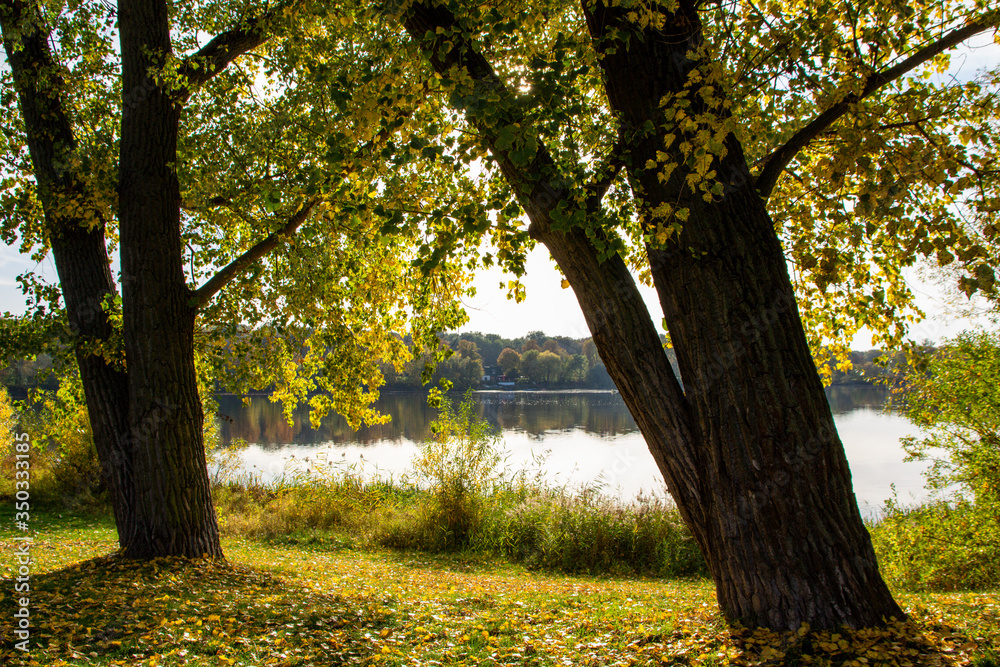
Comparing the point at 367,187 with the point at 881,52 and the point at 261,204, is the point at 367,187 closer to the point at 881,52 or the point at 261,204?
the point at 261,204

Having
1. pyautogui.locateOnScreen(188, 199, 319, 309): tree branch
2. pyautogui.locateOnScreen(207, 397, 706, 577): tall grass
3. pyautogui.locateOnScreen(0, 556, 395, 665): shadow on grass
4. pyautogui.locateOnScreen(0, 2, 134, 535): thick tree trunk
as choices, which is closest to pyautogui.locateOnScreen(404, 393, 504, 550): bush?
pyautogui.locateOnScreen(207, 397, 706, 577): tall grass

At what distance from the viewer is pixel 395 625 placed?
4227mm

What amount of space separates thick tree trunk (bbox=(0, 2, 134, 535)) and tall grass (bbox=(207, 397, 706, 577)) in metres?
3.75

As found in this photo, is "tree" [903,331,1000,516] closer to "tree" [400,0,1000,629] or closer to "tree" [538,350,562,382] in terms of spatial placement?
"tree" [400,0,1000,629]

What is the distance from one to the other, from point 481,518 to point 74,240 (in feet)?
22.6

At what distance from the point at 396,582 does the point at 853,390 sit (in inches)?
2315

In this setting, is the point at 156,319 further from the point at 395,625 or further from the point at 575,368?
the point at 575,368

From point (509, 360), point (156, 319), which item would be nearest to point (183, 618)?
point (156, 319)

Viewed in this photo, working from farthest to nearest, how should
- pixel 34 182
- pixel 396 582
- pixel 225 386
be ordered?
pixel 225 386
pixel 34 182
pixel 396 582

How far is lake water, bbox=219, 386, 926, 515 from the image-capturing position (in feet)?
49.7

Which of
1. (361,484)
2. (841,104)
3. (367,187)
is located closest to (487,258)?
(367,187)

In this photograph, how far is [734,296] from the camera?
11.1 ft

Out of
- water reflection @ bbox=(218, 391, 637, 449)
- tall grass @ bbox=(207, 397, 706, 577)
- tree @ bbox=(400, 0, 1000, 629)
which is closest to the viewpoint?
tree @ bbox=(400, 0, 1000, 629)

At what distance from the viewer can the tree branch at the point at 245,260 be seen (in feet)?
19.6
